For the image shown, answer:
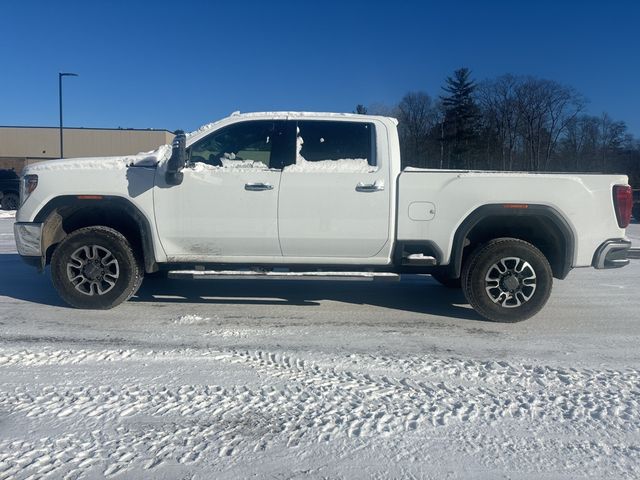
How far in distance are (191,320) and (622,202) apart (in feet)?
14.7

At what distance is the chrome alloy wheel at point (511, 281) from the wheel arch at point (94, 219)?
3.53m

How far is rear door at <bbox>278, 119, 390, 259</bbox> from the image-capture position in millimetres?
5625

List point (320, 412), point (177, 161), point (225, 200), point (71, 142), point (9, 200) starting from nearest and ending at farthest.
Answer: point (320, 412) < point (177, 161) < point (225, 200) < point (9, 200) < point (71, 142)

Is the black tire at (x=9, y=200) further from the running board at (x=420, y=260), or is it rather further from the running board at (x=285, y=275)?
the running board at (x=420, y=260)

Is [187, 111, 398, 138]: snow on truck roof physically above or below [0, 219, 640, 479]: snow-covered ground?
above

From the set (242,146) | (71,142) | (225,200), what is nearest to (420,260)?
(225,200)

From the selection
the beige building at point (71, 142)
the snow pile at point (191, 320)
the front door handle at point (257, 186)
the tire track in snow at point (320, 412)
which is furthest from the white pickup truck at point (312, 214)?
the beige building at point (71, 142)

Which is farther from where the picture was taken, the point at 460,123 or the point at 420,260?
the point at 460,123

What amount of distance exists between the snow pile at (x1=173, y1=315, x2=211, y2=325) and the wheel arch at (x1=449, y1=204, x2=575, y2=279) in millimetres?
2579

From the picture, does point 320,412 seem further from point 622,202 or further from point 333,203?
point 622,202

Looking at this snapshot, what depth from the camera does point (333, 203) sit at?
563 cm

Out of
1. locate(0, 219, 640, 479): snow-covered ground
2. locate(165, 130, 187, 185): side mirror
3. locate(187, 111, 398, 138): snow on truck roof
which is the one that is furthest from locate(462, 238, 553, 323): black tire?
locate(165, 130, 187, 185): side mirror

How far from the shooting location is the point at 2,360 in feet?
14.2

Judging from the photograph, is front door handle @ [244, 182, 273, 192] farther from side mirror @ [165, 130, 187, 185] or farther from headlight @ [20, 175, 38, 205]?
headlight @ [20, 175, 38, 205]
